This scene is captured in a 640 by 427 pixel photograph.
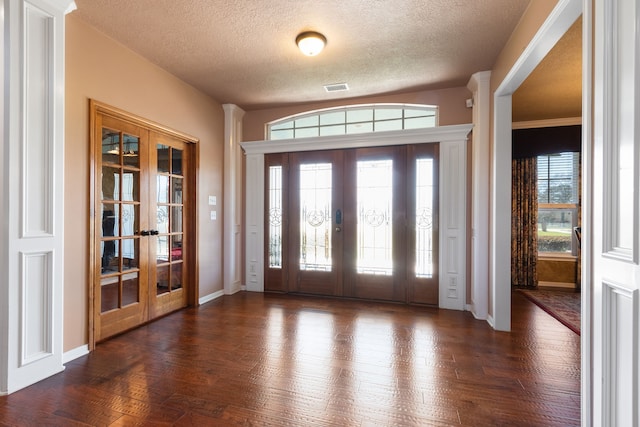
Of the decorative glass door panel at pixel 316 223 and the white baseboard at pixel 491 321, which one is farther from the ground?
the decorative glass door panel at pixel 316 223

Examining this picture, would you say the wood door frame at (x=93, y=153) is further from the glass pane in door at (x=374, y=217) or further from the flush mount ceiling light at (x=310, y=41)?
the glass pane in door at (x=374, y=217)

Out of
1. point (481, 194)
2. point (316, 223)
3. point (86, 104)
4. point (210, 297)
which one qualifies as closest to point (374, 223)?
point (316, 223)

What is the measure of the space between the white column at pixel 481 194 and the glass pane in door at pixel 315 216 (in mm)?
1922

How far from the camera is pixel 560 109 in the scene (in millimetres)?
4531

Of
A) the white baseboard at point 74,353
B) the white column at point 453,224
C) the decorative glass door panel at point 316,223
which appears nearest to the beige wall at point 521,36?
the white column at point 453,224

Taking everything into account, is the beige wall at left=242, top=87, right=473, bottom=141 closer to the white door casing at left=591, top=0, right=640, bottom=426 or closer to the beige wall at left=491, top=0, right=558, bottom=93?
the beige wall at left=491, top=0, right=558, bottom=93

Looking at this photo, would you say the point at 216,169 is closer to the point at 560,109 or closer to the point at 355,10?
the point at 355,10

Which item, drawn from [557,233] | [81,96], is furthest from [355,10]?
[557,233]

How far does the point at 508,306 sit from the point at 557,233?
312 centimetres

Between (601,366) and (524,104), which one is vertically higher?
(524,104)

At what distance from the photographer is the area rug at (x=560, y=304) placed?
3529 mm

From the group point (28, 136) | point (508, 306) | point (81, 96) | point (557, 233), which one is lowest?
point (508, 306)

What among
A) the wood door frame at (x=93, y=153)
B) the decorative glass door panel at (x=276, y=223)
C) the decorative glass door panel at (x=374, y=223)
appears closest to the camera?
the wood door frame at (x=93, y=153)

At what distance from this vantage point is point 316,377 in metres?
2.24
